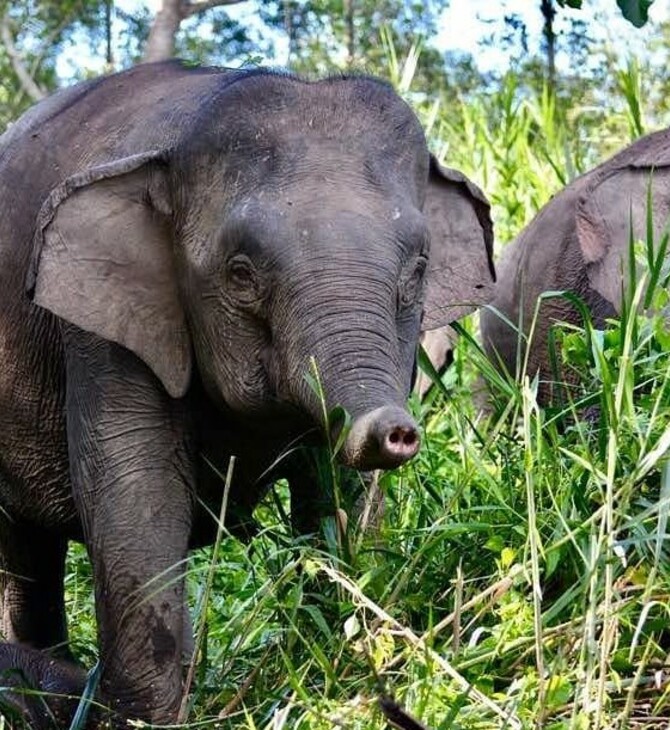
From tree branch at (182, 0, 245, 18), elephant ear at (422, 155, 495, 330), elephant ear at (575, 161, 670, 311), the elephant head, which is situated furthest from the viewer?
tree branch at (182, 0, 245, 18)

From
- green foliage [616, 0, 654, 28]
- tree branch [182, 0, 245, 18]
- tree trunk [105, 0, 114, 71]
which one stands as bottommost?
tree trunk [105, 0, 114, 71]

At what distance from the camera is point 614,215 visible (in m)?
8.16

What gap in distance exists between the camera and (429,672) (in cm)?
A: 412

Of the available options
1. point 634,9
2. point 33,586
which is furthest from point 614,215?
point 634,9

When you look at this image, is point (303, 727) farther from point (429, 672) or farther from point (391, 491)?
point (391, 491)

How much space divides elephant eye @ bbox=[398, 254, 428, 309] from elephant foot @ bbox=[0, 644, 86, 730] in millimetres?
1252

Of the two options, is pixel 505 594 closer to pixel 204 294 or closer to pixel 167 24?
pixel 204 294

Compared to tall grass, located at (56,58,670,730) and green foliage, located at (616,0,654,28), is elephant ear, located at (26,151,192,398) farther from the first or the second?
green foliage, located at (616,0,654,28)

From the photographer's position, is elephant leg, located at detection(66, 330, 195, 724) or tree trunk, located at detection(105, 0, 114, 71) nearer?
elephant leg, located at detection(66, 330, 195, 724)

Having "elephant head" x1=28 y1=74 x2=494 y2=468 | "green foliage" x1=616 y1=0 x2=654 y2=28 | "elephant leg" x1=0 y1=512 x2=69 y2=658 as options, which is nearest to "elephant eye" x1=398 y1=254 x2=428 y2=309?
"elephant head" x1=28 y1=74 x2=494 y2=468

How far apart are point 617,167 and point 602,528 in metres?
4.59

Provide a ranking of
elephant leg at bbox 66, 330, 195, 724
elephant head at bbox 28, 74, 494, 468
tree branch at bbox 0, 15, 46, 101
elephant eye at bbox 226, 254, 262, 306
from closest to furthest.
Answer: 1. elephant head at bbox 28, 74, 494, 468
2. elephant eye at bbox 226, 254, 262, 306
3. elephant leg at bbox 66, 330, 195, 724
4. tree branch at bbox 0, 15, 46, 101

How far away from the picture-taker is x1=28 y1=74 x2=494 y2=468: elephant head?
4.52 m

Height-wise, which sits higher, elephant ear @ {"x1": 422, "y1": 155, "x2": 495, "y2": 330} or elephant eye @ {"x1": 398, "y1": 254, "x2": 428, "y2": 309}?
elephant eye @ {"x1": 398, "y1": 254, "x2": 428, "y2": 309}
